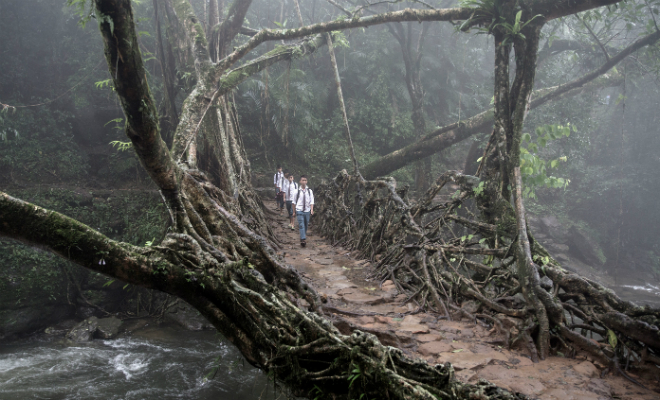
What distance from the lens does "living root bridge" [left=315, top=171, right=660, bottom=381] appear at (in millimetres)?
2968

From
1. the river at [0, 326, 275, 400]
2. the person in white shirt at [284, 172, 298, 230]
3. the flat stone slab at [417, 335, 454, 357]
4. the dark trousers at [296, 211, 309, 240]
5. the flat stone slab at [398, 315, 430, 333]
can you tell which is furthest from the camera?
the person in white shirt at [284, 172, 298, 230]

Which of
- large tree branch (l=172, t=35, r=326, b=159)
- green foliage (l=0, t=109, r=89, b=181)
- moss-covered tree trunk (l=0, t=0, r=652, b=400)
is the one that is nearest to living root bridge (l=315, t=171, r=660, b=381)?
moss-covered tree trunk (l=0, t=0, r=652, b=400)

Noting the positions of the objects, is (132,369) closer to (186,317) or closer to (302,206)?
(186,317)

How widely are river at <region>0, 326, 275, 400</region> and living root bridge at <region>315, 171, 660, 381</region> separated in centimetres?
234

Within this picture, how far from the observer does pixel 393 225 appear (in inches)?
248

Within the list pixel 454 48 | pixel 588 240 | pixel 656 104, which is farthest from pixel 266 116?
pixel 656 104

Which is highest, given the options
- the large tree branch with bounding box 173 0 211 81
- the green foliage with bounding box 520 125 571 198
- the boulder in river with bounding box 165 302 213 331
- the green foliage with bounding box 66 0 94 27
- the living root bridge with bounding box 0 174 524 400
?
the large tree branch with bounding box 173 0 211 81

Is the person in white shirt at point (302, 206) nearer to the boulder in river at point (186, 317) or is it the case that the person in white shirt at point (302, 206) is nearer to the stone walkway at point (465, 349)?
the stone walkway at point (465, 349)

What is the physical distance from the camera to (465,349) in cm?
320

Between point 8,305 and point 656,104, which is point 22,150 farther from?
point 656,104

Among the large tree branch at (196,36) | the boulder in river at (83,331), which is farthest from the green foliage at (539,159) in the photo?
the boulder in river at (83,331)

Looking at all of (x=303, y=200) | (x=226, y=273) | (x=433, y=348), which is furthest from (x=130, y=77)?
(x=303, y=200)

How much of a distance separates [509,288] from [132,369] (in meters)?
5.79

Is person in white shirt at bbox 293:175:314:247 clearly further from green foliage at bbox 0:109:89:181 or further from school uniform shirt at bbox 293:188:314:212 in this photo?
green foliage at bbox 0:109:89:181
